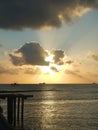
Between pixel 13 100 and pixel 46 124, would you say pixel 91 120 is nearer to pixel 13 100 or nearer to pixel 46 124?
pixel 46 124

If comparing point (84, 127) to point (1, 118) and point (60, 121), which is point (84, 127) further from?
point (1, 118)

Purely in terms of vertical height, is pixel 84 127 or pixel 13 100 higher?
pixel 13 100

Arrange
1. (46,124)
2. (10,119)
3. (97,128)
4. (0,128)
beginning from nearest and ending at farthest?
(0,128) → (10,119) → (97,128) → (46,124)

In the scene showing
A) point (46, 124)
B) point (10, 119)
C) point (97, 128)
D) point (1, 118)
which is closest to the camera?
point (1, 118)

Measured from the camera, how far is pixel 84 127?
58.8 meters

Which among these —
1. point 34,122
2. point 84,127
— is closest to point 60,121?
point 34,122

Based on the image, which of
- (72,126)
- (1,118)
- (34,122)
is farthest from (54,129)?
(1,118)

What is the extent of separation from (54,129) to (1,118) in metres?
17.1

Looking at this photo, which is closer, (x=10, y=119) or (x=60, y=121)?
(x=10, y=119)

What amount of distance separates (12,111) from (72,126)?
33.3ft

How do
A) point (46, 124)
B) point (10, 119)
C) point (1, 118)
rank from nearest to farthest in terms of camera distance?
point (1, 118) < point (10, 119) < point (46, 124)

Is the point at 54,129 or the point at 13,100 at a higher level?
the point at 13,100

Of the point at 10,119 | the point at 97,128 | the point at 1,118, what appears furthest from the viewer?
the point at 97,128

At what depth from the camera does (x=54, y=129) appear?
5678 centimetres
